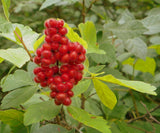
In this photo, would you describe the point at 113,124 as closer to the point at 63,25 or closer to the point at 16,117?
the point at 16,117

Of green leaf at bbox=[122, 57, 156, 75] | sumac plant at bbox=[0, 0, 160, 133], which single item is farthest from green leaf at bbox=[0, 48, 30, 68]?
green leaf at bbox=[122, 57, 156, 75]

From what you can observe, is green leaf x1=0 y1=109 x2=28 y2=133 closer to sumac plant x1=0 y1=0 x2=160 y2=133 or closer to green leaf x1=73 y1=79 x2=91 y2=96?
sumac plant x1=0 y1=0 x2=160 y2=133

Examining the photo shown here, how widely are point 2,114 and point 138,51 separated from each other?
794mm

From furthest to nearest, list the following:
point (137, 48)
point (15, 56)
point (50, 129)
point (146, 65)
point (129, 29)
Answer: point (146, 65), point (137, 48), point (129, 29), point (50, 129), point (15, 56)

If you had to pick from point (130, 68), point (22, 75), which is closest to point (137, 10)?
point (130, 68)

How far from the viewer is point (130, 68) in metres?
1.60

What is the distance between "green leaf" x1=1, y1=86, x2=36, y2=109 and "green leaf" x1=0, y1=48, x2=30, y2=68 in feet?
0.62

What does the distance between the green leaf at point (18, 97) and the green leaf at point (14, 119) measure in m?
0.03

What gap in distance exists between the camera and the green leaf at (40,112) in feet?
2.03

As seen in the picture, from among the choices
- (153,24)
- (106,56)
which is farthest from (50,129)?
(153,24)

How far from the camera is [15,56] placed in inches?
22.9

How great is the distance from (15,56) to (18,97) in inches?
9.1

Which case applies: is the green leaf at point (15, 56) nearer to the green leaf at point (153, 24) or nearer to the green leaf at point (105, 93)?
the green leaf at point (105, 93)

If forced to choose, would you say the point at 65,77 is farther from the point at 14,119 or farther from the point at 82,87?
the point at 14,119
